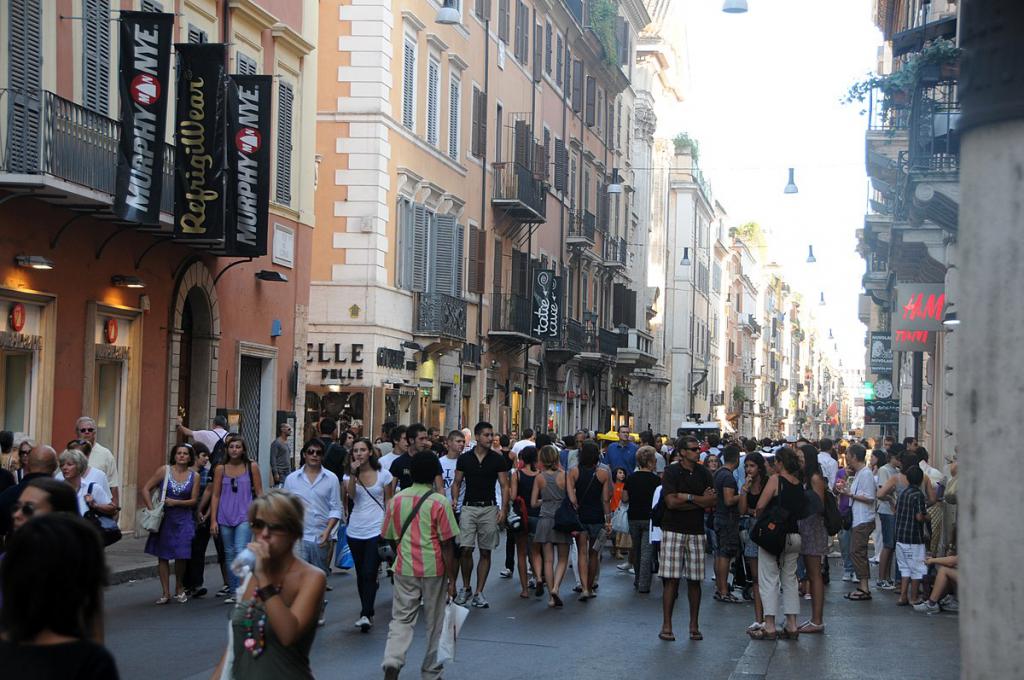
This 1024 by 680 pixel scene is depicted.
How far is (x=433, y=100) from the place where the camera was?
3453 centimetres

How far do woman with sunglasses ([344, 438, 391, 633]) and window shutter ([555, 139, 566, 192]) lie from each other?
33.8m

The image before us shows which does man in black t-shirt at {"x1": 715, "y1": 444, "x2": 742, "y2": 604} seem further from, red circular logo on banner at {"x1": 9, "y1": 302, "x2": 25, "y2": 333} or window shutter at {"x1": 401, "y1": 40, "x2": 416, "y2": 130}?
window shutter at {"x1": 401, "y1": 40, "x2": 416, "y2": 130}

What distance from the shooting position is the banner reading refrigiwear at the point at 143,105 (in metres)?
18.9

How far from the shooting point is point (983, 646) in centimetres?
329

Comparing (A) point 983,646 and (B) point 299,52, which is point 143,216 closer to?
(B) point 299,52

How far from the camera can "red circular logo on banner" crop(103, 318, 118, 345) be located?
2082 centimetres

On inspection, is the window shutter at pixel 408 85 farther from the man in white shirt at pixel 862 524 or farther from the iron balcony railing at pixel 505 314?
the man in white shirt at pixel 862 524

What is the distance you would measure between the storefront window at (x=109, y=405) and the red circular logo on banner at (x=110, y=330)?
1.28 feet

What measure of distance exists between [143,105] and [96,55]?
1180 millimetres

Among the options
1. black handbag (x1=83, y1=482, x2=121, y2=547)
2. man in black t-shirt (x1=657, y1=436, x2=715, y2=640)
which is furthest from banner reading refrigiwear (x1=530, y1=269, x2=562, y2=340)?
black handbag (x1=83, y1=482, x2=121, y2=547)

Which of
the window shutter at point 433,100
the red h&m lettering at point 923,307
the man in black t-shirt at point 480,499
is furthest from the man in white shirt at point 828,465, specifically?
the window shutter at point 433,100

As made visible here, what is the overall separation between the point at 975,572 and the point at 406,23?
29.8m

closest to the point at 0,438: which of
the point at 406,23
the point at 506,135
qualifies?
the point at 406,23

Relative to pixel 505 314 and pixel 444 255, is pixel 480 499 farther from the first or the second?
pixel 505 314
